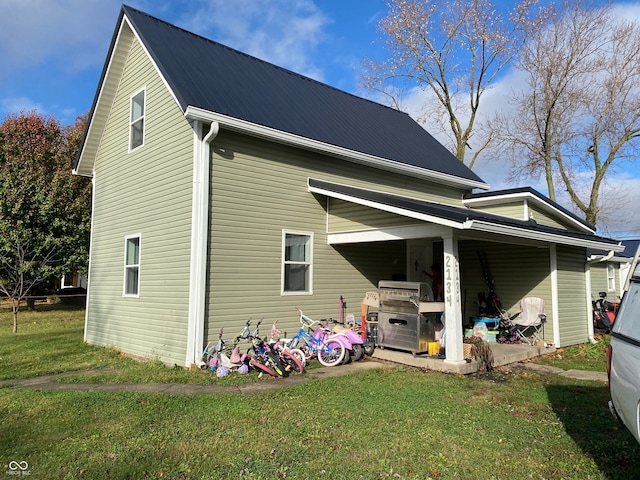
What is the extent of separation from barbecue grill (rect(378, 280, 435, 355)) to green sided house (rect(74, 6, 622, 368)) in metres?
0.54

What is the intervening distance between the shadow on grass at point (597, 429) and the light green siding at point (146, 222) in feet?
19.2

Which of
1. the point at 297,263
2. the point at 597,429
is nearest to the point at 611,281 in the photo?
the point at 297,263

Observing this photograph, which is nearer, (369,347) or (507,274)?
(369,347)

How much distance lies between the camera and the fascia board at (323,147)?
311 inches

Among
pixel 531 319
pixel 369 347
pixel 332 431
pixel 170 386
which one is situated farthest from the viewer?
pixel 531 319

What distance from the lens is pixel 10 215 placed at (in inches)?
721

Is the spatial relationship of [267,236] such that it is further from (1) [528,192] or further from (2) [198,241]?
(1) [528,192]

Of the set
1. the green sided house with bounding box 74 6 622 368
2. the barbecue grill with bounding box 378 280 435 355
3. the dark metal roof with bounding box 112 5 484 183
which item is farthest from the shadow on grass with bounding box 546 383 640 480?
the dark metal roof with bounding box 112 5 484 183

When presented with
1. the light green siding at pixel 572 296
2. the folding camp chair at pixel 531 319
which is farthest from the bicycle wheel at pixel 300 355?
the light green siding at pixel 572 296

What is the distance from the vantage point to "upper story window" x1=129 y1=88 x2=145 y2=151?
10328mm

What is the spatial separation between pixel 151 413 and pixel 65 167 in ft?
61.7

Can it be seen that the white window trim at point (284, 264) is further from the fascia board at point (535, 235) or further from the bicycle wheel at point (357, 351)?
the fascia board at point (535, 235)

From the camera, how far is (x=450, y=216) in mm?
7168

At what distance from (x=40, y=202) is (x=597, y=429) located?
796 inches
